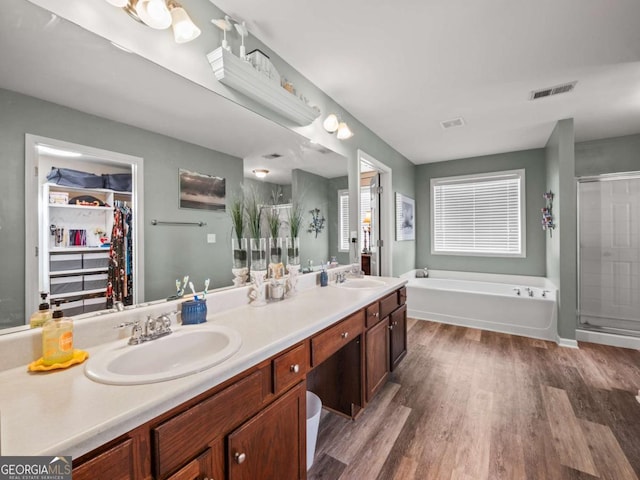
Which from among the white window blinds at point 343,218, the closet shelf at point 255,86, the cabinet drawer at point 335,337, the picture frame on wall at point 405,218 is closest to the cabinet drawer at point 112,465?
the cabinet drawer at point 335,337

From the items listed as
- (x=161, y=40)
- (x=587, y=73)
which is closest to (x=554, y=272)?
(x=587, y=73)

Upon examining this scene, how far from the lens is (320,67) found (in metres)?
2.08

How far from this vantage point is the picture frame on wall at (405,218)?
4.05m

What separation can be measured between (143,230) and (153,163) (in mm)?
301

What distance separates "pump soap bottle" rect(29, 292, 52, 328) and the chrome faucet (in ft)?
0.73

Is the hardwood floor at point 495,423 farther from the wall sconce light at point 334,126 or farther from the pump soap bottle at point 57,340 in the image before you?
the wall sconce light at point 334,126

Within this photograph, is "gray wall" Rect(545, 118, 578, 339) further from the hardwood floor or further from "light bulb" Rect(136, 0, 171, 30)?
"light bulb" Rect(136, 0, 171, 30)

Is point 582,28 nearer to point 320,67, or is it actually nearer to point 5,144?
point 320,67

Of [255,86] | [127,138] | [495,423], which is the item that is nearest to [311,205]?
[255,86]

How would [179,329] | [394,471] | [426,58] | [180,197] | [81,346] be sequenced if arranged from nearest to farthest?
1. [81,346]
2. [179,329]
3. [180,197]
4. [394,471]
5. [426,58]

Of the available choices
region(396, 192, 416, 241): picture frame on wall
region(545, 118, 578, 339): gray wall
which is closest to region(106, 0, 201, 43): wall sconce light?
region(396, 192, 416, 241): picture frame on wall

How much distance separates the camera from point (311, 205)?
2.32m

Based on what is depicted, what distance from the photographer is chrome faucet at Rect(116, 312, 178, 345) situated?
1.06 metres

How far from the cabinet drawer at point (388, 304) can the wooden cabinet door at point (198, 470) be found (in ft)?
4.96
